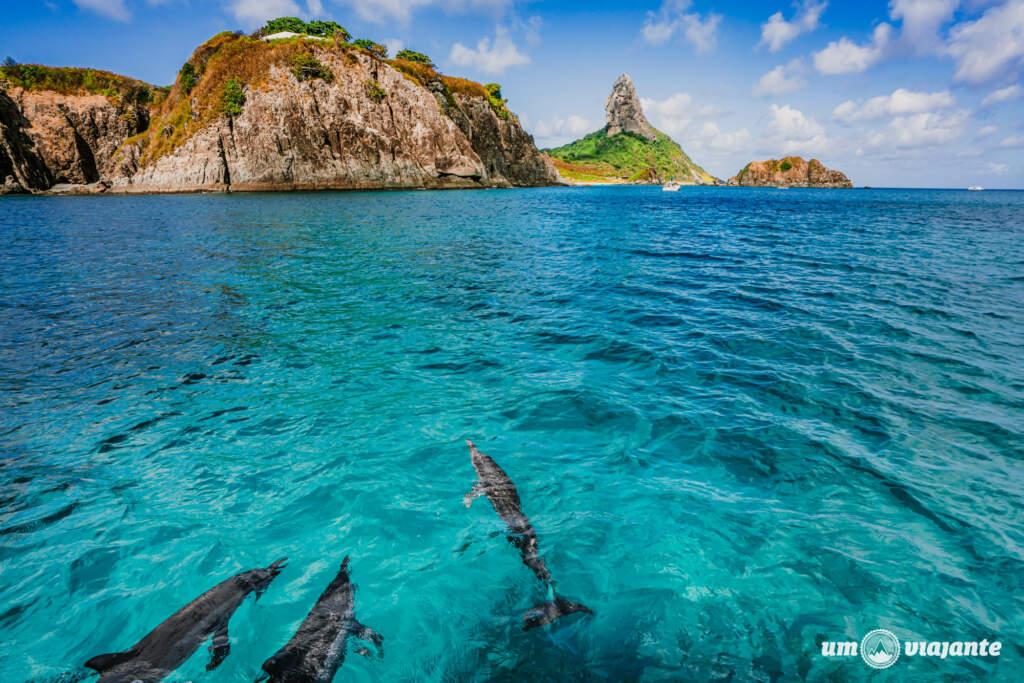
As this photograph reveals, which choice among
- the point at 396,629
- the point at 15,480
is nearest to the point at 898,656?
the point at 396,629

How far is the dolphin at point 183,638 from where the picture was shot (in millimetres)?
3523

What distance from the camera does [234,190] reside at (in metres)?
67.9

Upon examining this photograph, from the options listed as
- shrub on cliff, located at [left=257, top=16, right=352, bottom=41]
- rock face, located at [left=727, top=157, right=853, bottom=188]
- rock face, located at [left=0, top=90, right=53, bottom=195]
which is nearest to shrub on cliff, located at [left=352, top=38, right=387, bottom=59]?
shrub on cliff, located at [left=257, top=16, right=352, bottom=41]

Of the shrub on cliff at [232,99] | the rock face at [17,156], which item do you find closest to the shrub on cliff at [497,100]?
the shrub on cliff at [232,99]

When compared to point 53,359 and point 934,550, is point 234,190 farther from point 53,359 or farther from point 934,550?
point 934,550

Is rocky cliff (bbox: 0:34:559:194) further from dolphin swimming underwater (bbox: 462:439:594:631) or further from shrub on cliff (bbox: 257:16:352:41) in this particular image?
dolphin swimming underwater (bbox: 462:439:594:631)

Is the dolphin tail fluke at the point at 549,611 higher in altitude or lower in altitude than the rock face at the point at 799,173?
lower

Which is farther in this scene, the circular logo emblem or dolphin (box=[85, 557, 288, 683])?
the circular logo emblem

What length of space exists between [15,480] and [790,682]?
9220mm

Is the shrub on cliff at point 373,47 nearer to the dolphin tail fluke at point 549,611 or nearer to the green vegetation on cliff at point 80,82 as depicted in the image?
the green vegetation on cliff at point 80,82

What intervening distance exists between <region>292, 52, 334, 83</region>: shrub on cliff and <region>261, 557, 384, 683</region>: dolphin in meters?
84.7

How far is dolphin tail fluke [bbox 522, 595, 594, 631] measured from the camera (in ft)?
13.7

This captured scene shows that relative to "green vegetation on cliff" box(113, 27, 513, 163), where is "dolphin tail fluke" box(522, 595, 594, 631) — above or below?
below

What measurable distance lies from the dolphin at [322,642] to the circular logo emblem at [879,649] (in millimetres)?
4371
